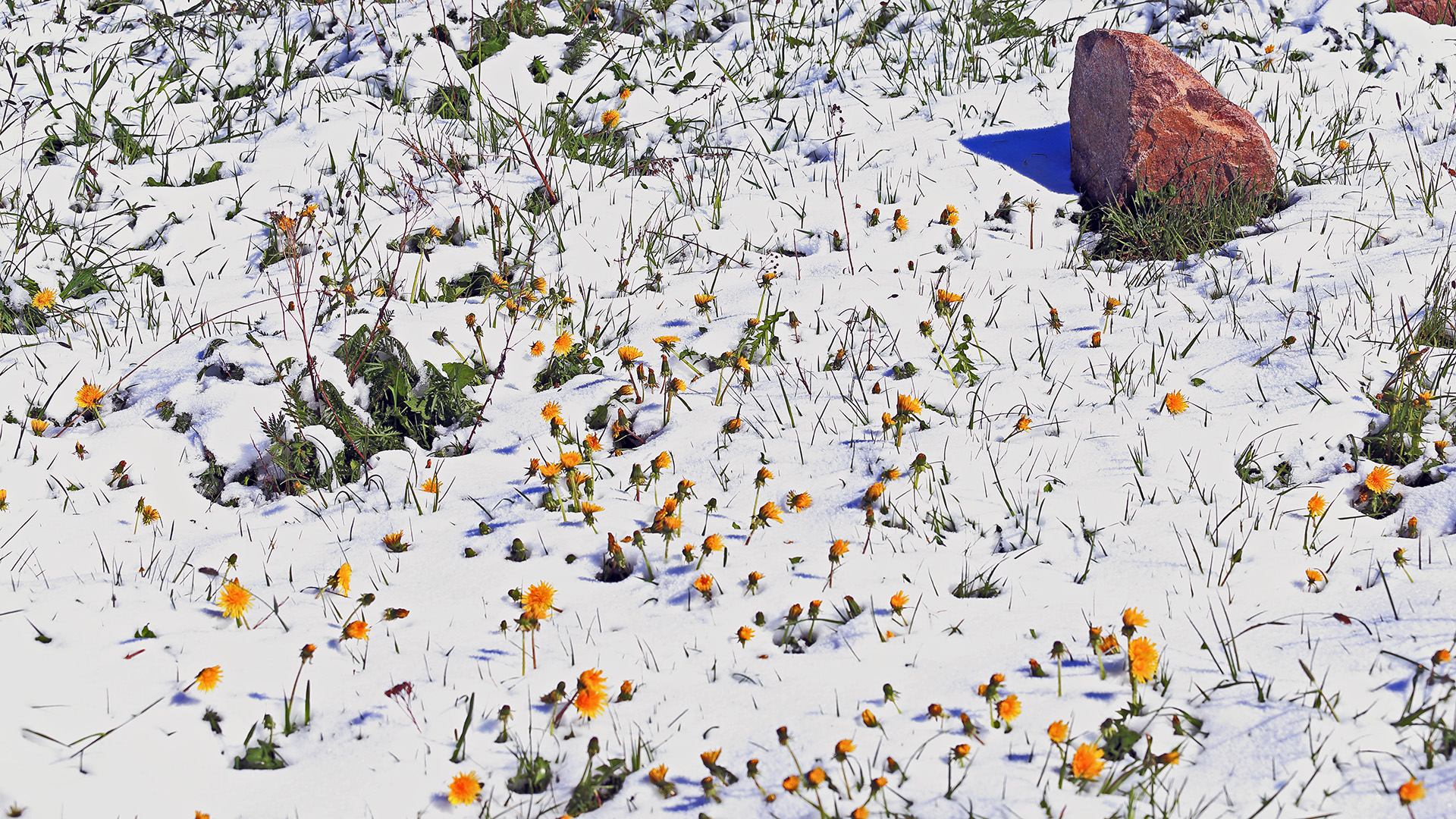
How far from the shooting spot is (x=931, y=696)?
2.32 metres

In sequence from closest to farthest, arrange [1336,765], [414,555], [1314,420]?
[1336,765] → [414,555] → [1314,420]

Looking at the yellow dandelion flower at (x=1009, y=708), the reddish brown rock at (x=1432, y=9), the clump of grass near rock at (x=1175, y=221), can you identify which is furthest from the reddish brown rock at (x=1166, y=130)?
the yellow dandelion flower at (x=1009, y=708)

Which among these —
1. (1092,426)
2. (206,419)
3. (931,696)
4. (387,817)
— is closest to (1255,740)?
(931,696)

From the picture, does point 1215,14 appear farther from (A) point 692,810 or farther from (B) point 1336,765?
(A) point 692,810

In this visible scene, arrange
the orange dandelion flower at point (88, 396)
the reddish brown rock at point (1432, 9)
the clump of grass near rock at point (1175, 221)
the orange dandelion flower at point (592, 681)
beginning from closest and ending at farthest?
the orange dandelion flower at point (592, 681) → the orange dandelion flower at point (88, 396) → the clump of grass near rock at point (1175, 221) → the reddish brown rock at point (1432, 9)

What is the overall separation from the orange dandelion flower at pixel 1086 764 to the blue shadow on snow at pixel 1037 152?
371 centimetres

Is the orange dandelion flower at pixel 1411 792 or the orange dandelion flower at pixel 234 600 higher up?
the orange dandelion flower at pixel 1411 792

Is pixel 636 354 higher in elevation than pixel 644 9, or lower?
lower

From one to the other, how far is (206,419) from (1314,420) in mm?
3805

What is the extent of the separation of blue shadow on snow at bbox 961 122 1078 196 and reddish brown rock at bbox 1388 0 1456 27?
8.26 ft

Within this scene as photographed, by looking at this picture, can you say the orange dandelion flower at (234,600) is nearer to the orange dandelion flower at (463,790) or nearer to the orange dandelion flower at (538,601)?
the orange dandelion flower at (538,601)

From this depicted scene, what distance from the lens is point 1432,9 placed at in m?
6.14

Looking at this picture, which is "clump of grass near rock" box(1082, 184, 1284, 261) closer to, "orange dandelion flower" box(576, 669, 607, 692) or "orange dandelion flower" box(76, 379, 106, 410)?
"orange dandelion flower" box(576, 669, 607, 692)

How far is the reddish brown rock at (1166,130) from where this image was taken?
462cm
